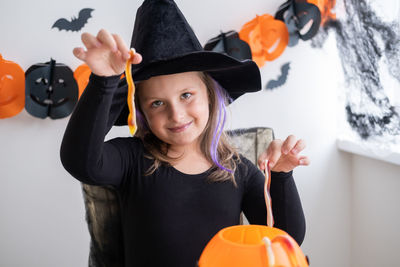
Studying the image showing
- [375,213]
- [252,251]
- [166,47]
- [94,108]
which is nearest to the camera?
[252,251]

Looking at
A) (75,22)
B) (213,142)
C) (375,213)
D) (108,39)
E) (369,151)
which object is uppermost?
(75,22)

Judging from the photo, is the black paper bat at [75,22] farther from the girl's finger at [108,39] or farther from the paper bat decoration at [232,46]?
the girl's finger at [108,39]

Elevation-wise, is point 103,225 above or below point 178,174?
below

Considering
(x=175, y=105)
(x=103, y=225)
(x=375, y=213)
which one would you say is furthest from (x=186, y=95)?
(x=375, y=213)

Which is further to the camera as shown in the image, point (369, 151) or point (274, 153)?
point (369, 151)

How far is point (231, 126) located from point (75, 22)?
32.5 inches

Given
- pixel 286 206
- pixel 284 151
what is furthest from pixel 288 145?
pixel 286 206

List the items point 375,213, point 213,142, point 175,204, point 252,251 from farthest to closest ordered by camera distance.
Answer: point 375,213
point 213,142
point 175,204
point 252,251

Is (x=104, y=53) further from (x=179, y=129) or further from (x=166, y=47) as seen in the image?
(x=179, y=129)

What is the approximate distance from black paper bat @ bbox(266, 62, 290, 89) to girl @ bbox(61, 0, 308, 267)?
27.1 inches

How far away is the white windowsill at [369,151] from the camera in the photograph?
1.38 metres

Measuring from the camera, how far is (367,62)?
4.83ft

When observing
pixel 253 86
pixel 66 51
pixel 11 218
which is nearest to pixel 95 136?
pixel 253 86

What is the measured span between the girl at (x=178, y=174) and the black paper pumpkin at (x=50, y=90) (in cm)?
57
